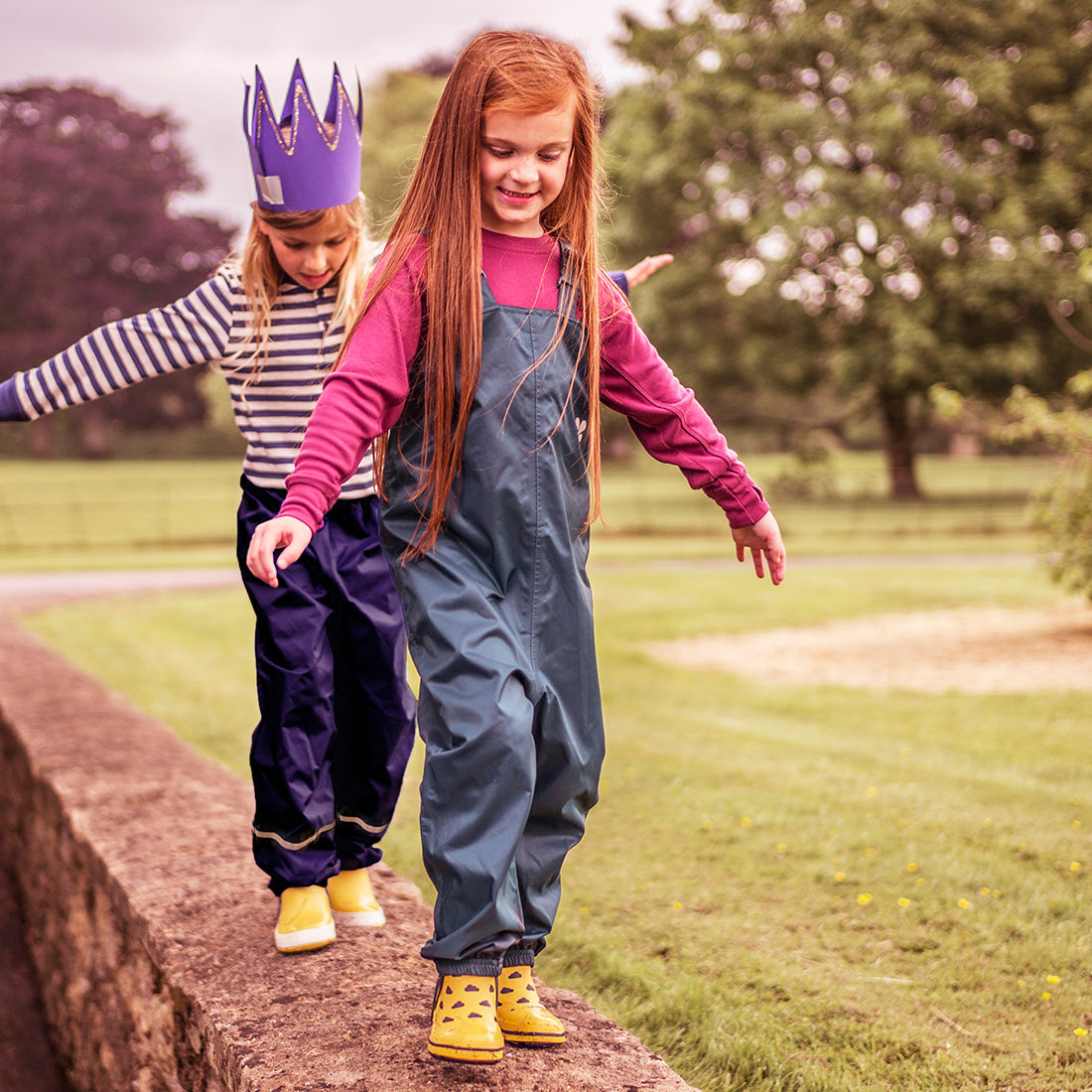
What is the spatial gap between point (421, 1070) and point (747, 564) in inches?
513

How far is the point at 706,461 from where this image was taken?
230 cm

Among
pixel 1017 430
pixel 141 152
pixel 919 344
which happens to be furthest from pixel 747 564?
pixel 141 152

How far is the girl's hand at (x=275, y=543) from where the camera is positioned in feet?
6.25

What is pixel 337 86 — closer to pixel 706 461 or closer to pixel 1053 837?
pixel 706 461

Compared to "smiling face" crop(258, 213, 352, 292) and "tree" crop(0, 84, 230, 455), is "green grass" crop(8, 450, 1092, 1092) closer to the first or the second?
"smiling face" crop(258, 213, 352, 292)

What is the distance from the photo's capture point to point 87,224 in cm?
4253

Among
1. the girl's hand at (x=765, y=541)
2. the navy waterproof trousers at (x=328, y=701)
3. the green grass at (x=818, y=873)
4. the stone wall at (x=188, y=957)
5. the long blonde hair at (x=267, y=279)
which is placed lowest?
the green grass at (x=818, y=873)

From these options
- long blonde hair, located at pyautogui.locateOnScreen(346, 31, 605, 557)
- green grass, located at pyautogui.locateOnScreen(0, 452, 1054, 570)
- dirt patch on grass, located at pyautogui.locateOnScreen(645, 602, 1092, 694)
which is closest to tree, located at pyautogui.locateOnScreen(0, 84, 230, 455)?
green grass, located at pyautogui.locateOnScreen(0, 452, 1054, 570)

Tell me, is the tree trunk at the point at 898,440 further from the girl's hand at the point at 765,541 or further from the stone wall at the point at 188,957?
the girl's hand at the point at 765,541

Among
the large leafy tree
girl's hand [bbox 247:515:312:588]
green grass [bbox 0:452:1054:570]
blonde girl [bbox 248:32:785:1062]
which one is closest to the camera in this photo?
girl's hand [bbox 247:515:312:588]

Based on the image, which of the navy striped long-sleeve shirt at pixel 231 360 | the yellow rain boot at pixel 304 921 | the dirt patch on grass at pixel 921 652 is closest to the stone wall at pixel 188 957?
the yellow rain boot at pixel 304 921

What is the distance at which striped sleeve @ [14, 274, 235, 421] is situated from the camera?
272 centimetres

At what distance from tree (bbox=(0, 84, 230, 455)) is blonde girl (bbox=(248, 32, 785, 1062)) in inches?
1655

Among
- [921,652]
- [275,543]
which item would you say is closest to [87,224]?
[921,652]
